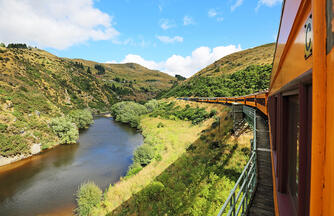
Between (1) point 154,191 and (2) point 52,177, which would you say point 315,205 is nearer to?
(1) point 154,191

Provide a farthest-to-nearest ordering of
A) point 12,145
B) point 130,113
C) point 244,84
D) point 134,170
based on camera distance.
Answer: point 130,113
point 244,84
point 12,145
point 134,170

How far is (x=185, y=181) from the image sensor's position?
15.3m

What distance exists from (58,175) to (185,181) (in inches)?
696

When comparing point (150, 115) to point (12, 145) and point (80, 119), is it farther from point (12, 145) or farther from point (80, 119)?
point (12, 145)

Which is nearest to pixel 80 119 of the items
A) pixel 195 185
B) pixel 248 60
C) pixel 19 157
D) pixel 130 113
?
pixel 130 113

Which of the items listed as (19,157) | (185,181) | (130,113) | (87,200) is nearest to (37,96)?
(19,157)

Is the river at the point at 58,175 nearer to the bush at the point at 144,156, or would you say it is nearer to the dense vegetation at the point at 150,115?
the bush at the point at 144,156

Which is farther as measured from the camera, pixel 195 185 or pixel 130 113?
pixel 130 113

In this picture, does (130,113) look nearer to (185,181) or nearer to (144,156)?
(144,156)

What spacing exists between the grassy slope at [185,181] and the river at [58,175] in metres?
4.69

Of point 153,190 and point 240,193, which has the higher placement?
point 240,193

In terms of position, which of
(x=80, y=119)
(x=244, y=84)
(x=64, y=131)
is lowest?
(x=64, y=131)

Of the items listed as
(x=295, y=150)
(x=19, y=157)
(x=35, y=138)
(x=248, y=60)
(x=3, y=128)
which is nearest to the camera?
(x=295, y=150)

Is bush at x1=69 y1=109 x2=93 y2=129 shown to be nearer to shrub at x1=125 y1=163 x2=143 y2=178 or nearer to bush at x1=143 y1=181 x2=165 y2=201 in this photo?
shrub at x1=125 y1=163 x2=143 y2=178
